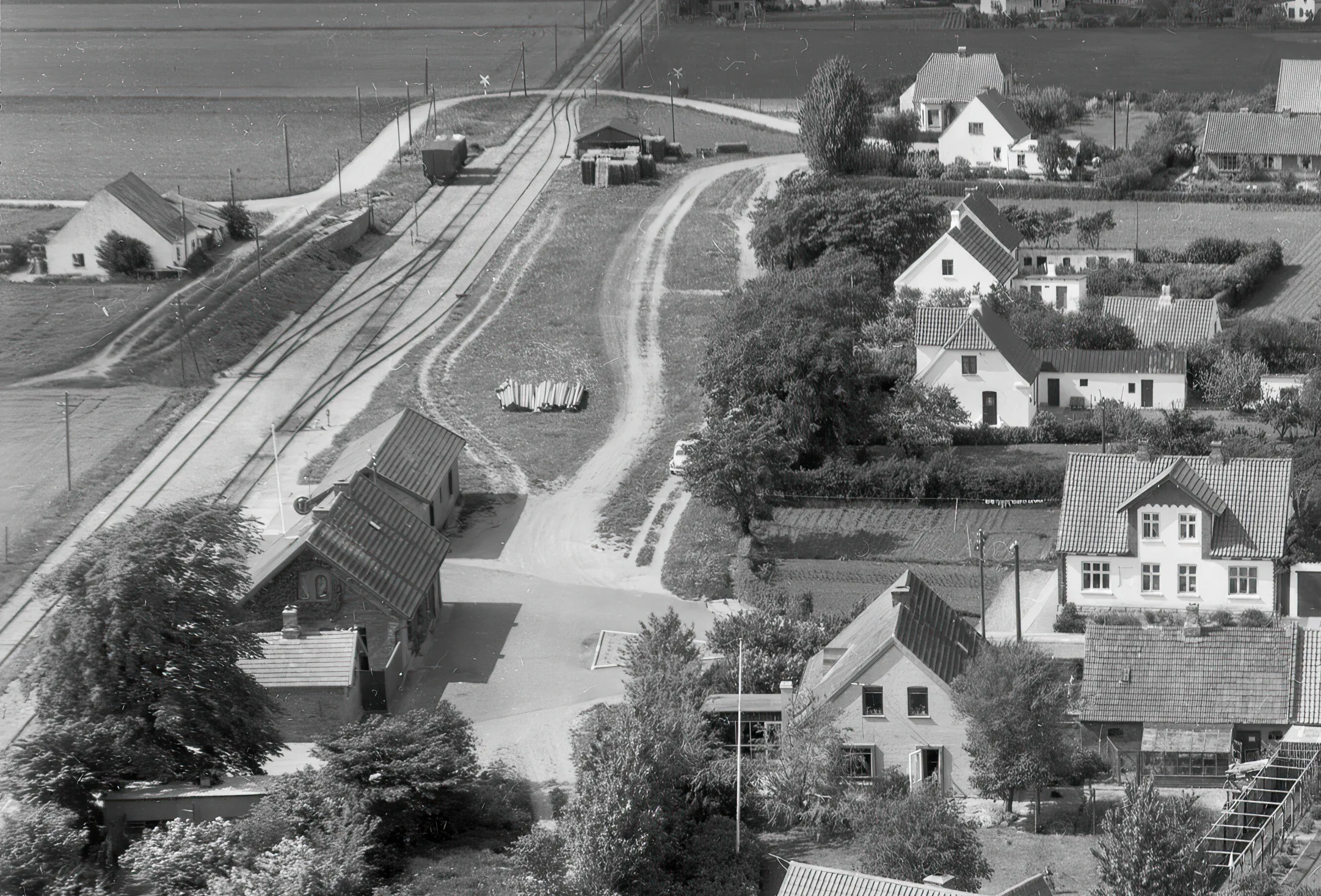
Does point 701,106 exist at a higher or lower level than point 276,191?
higher

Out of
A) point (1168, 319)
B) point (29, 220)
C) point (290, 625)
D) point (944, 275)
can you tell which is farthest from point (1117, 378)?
point (29, 220)

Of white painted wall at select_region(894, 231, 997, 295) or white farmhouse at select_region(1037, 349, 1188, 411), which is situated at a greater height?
white painted wall at select_region(894, 231, 997, 295)

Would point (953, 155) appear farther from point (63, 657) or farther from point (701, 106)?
point (63, 657)

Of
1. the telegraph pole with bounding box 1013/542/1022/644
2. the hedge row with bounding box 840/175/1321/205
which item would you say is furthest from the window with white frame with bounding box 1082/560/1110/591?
the hedge row with bounding box 840/175/1321/205

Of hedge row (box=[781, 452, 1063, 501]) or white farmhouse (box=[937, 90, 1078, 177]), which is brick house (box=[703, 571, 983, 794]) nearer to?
hedge row (box=[781, 452, 1063, 501])

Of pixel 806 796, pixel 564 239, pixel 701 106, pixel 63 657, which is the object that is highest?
pixel 701 106

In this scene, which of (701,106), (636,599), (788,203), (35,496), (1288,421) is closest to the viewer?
(636,599)

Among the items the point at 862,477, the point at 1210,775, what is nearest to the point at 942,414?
the point at 862,477
